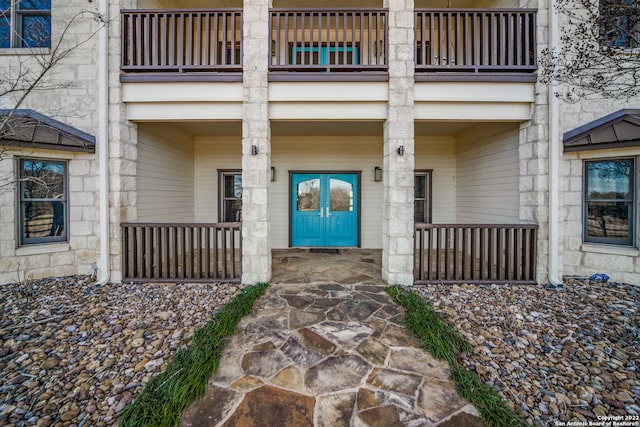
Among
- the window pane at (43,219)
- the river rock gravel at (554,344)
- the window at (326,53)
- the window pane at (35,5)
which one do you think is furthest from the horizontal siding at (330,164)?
the window pane at (35,5)

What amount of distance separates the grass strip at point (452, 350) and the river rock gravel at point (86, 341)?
2.37 metres

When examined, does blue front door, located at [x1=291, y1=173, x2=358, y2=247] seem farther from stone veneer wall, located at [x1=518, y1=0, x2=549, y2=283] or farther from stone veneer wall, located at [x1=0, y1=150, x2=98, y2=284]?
stone veneer wall, located at [x1=0, y1=150, x2=98, y2=284]

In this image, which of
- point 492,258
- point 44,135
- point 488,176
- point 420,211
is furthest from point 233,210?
point 488,176

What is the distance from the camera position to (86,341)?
8.62 ft

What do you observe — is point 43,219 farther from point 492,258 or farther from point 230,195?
point 492,258

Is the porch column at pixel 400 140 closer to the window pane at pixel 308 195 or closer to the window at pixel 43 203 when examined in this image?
the window pane at pixel 308 195

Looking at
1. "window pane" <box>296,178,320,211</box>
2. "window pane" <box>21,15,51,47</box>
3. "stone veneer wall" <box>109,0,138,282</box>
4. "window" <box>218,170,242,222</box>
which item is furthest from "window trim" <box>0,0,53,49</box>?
"window pane" <box>296,178,320,211</box>

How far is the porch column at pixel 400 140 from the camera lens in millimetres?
4121

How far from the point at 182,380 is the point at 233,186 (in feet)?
17.7

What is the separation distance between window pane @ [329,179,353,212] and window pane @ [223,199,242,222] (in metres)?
2.37

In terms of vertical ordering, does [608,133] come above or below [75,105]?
below

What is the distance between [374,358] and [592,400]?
1554mm

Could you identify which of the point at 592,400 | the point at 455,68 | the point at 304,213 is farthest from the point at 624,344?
the point at 304,213

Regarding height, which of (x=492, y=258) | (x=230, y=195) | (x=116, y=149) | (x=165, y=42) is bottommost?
(x=492, y=258)
